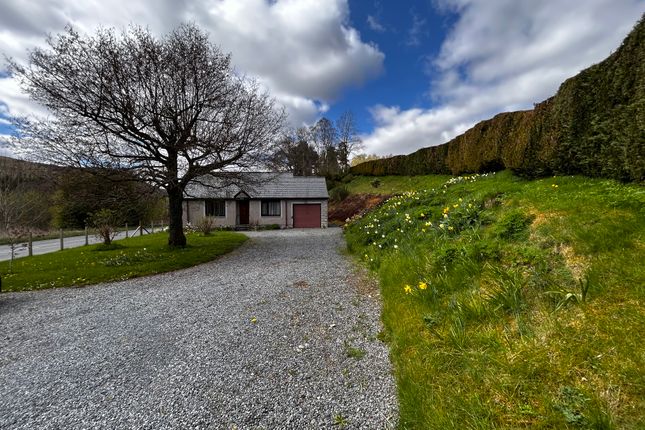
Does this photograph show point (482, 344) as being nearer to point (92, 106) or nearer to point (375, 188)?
point (92, 106)

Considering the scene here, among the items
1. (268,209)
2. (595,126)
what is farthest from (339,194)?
(595,126)

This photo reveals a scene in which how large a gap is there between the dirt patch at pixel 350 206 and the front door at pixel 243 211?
293 inches

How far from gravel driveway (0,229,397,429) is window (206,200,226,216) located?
16.9 m

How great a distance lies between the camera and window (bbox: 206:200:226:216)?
22.5 metres

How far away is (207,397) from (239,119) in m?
9.57

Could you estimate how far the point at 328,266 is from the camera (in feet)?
24.9

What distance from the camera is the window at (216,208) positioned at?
22.5 m

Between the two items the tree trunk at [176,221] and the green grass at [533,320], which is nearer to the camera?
the green grass at [533,320]

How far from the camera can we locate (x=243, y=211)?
897 inches

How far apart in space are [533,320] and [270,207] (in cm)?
2154

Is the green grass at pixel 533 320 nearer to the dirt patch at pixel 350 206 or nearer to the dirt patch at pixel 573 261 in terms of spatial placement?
the dirt patch at pixel 573 261

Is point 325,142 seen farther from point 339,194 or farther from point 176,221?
point 176,221

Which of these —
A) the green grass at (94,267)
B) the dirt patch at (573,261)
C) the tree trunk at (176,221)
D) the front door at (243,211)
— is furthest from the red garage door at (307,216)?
the dirt patch at (573,261)

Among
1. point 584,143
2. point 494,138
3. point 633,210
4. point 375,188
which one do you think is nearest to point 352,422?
point 633,210
